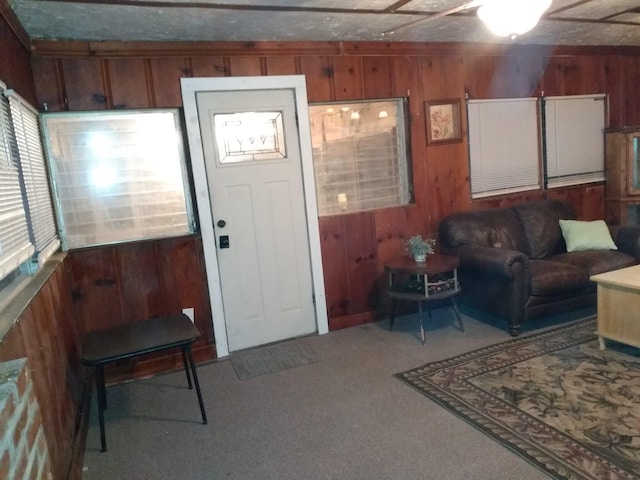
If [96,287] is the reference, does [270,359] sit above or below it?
below

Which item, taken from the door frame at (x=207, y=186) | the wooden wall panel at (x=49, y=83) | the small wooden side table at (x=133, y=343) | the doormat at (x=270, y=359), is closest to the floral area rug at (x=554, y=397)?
the doormat at (x=270, y=359)

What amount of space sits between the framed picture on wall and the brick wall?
3.56 metres

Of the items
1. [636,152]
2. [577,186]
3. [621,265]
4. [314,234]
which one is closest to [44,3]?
[314,234]

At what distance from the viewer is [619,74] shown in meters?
4.99

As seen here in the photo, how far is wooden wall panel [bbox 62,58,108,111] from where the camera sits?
3.11m

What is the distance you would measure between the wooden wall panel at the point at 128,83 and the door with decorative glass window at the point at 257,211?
38cm

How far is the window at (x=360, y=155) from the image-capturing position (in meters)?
3.89

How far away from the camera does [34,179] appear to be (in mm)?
2637

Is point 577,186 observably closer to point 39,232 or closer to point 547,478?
point 547,478

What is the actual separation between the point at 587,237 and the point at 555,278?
84 cm

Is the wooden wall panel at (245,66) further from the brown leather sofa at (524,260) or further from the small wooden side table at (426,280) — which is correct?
Answer: the brown leather sofa at (524,260)

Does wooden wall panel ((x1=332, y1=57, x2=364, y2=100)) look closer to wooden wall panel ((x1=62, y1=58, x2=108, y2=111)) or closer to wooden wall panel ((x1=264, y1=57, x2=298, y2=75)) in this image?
wooden wall panel ((x1=264, y1=57, x2=298, y2=75))

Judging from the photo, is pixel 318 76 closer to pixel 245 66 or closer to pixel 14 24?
pixel 245 66

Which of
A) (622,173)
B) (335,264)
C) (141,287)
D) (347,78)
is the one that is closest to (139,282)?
(141,287)
